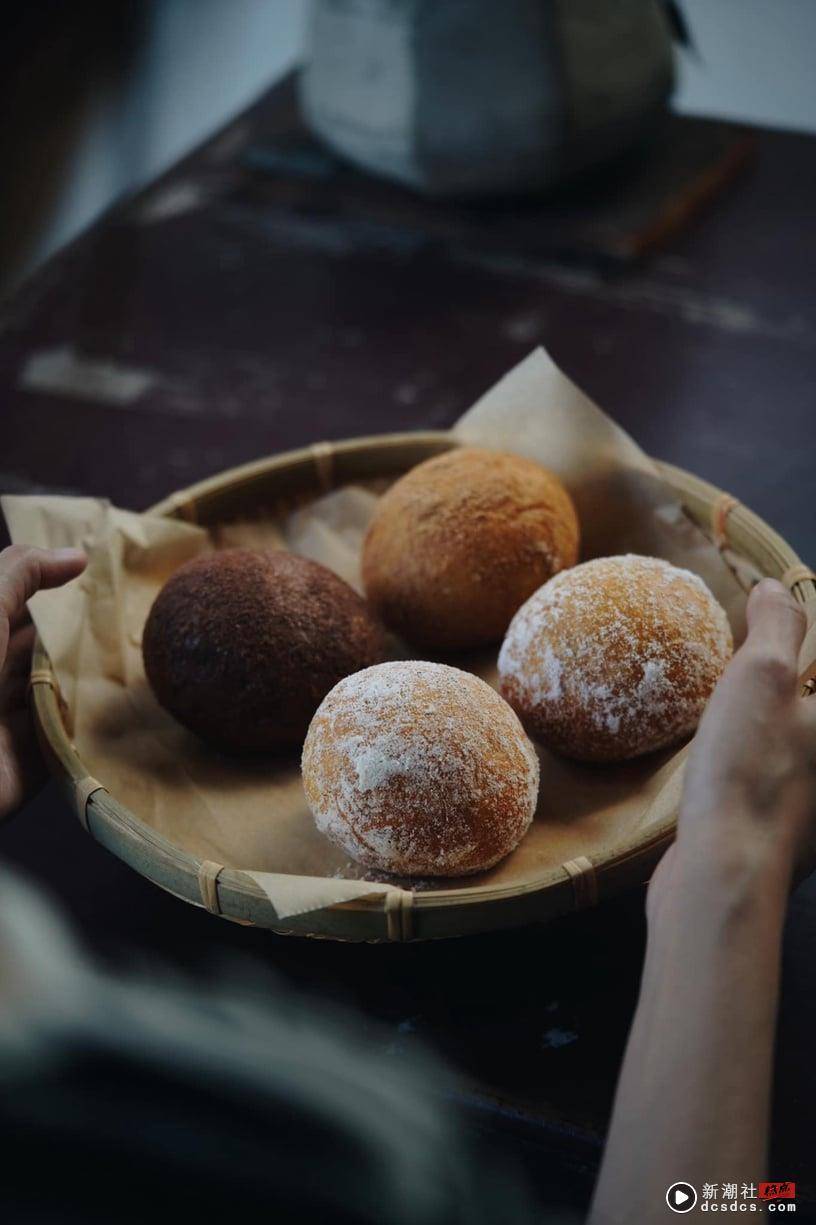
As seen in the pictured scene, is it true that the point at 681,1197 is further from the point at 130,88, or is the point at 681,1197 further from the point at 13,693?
Result: the point at 130,88

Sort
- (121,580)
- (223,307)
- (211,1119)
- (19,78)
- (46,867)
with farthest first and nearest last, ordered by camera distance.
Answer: (19,78), (223,307), (121,580), (46,867), (211,1119)

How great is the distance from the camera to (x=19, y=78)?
2.44 meters

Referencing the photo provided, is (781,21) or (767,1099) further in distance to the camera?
(781,21)

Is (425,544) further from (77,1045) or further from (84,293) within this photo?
(84,293)

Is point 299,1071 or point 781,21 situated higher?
point 299,1071

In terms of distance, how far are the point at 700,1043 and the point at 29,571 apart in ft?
1.74

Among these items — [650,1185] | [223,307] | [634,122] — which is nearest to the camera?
[650,1185]

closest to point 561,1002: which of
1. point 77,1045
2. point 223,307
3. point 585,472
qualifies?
point 77,1045

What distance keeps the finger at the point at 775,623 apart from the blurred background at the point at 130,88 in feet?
6.18

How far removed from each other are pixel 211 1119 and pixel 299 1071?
49mm

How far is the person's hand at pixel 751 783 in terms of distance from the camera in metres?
0.54

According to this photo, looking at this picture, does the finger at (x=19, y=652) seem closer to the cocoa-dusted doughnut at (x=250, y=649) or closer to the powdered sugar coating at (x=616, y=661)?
the cocoa-dusted doughnut at (x=250, y=649)

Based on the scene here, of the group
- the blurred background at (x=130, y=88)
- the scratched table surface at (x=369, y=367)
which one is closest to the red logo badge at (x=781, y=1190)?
the scratched table surface at (x=369, y=367)

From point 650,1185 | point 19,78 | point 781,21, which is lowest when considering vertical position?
point 781,21
